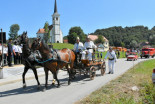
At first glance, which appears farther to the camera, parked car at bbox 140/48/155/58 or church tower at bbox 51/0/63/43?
church tower at bbox 51/0/63/43

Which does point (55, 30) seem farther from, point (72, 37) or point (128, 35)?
point (128, 35)

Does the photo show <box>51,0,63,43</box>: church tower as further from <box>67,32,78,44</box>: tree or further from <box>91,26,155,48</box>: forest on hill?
<box>91,26,155,48</box>: forest on hill

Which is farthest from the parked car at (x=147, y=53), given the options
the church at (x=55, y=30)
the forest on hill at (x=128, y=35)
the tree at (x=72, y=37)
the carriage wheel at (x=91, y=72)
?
the forest on hill at (x=128, y=35)

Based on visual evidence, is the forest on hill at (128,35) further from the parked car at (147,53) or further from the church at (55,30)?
the parked car at (147,53)

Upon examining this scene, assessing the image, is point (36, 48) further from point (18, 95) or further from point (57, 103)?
point (57, 103)

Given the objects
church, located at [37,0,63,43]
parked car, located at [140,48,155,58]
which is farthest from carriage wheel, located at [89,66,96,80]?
church, located at [37,0,63,43]

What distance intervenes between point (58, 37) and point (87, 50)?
10068 centimetres

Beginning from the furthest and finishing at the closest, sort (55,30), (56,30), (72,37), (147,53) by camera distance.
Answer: (56,30), (55,30), (72,37), (147,53)

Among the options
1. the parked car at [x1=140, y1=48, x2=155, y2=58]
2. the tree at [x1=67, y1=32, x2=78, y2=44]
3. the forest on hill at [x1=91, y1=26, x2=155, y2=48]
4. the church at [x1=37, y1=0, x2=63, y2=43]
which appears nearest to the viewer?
the parked car at [x1=140, y1=48, x2=155, y2=58]

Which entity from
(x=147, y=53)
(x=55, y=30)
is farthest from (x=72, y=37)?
(x=147, y=53)

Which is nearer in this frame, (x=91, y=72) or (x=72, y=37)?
(x=91, y=72)

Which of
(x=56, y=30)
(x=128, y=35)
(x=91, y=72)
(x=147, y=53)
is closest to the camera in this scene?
(x=91, y=72)

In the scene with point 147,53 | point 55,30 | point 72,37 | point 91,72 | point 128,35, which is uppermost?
point 128,35

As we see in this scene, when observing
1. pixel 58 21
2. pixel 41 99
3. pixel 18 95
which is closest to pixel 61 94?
pixel 41 99
